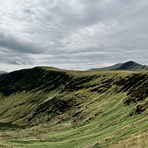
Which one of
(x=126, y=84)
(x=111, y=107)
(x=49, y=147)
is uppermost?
(x=126, y=84)

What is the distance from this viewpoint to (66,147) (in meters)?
84.6

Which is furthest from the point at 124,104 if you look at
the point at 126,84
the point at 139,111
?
the point at 126,84

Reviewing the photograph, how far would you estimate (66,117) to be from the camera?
184 m

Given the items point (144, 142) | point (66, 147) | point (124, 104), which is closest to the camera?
point (144, 142)

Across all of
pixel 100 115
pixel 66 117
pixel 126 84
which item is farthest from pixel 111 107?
pixel 66 117

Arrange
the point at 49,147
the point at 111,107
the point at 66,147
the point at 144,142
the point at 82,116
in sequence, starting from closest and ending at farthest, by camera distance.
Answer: the point at 144,142, the point at 66,147, the point at 49,147, the point at 111,107, the point at 82,116

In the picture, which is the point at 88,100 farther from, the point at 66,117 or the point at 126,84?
the point at 126,84

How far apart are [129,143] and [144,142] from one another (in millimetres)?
2868

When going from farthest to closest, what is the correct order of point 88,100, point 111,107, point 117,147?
point 88,100 < point 111,107 < point 117,147

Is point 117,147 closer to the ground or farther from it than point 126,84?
closer to the ground

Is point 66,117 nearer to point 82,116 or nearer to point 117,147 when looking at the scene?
point 82,116

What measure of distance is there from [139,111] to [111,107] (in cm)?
4288

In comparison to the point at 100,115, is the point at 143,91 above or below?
above

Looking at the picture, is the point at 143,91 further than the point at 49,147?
Yes
